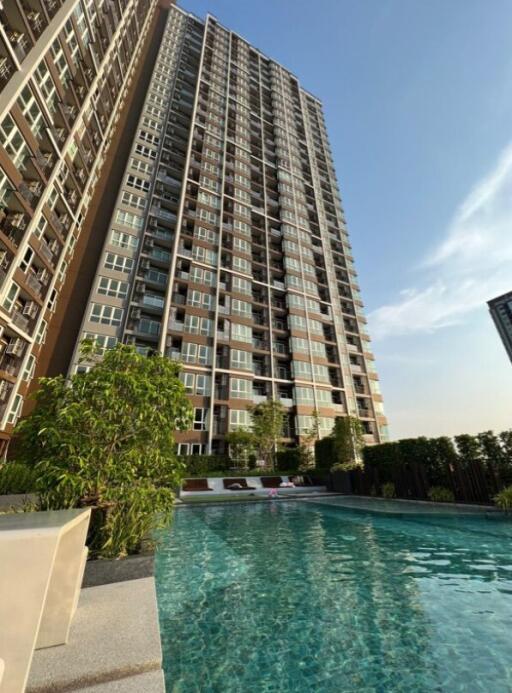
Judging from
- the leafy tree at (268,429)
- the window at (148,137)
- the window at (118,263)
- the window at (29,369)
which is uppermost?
the window at (148,137)

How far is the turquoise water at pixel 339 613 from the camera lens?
3.30 m

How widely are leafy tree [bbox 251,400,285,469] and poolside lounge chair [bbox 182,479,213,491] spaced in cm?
670

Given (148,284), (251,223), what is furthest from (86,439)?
(251,223)

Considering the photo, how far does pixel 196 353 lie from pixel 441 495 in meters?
24.4

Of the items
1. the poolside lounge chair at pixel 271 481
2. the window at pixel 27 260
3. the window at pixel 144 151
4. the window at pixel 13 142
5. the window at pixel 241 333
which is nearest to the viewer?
the window at pixel 13 142

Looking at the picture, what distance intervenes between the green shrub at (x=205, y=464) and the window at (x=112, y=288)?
17671 millimetres

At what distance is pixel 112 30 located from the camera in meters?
31.3

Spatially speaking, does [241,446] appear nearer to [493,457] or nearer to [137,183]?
[493,457]

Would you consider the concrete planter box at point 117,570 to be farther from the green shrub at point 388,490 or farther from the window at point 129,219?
the window at point 129,219

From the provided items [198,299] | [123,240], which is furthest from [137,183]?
[198,299]

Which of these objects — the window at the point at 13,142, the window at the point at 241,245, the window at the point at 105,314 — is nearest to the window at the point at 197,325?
the window at the point at 105,314

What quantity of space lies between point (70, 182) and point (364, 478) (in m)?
34.9

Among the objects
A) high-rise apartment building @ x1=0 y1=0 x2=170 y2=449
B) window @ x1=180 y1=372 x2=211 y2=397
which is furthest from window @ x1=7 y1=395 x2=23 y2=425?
window @ x1=180 y1=372 x2=211 y2=397

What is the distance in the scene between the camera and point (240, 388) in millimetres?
33781
